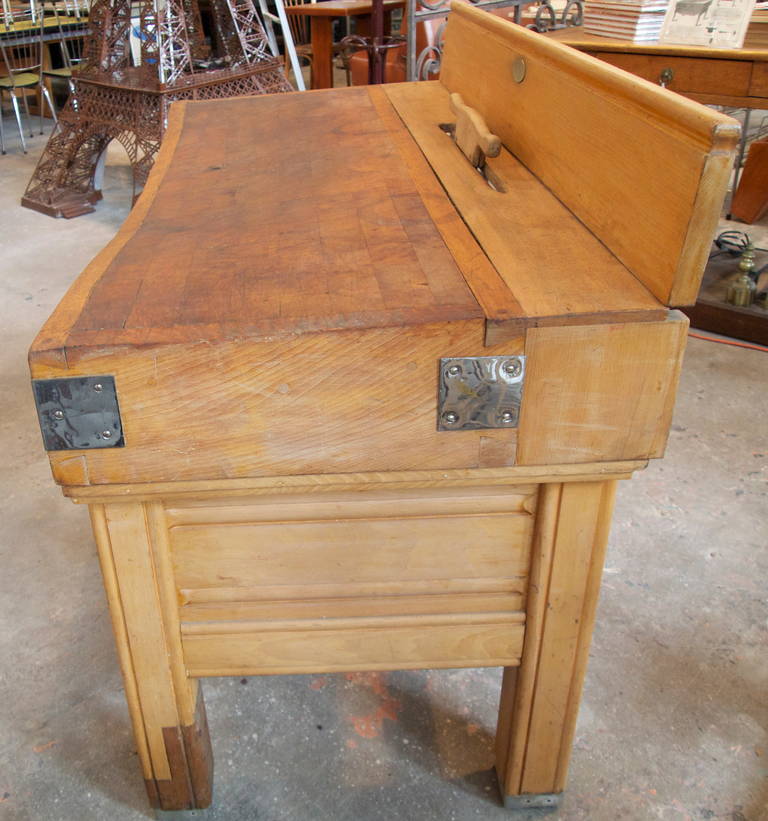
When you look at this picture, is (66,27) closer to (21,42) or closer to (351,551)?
(21,42)

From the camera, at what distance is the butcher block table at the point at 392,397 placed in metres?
0.72

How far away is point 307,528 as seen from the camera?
90 cm

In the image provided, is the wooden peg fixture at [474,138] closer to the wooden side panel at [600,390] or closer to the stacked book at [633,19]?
the wooden side panel at [600,390]

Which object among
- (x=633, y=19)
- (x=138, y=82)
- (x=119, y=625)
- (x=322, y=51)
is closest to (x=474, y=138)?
(x=119, y=625)

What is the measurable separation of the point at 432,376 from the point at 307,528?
0.86 ft

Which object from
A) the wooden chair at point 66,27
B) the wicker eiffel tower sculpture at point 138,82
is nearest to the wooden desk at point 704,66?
the wicker eiffel tower sculpture at point 138,82

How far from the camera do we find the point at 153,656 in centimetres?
94

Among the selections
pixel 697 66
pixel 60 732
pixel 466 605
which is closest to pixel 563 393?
pixel 466 605

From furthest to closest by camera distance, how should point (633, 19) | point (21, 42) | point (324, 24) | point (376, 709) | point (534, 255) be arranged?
point (324, 24)
point (21, 42)
point (633, 19)
point (376, 709)
point (534, 255)

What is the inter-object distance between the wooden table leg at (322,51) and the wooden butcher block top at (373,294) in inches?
188

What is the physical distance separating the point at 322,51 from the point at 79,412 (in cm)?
520

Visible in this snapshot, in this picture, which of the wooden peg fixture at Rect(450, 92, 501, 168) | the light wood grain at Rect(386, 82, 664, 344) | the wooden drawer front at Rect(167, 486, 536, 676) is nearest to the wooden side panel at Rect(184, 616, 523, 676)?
the wooden drawer front at Rect(167, 486, 536, 676)

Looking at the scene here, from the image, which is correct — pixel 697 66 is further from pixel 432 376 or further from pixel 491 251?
pixel 432 376

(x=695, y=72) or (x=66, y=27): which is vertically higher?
(x=695, y=72)
